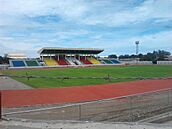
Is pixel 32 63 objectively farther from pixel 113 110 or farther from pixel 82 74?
pixel 113 110

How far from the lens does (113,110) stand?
14.4 meters

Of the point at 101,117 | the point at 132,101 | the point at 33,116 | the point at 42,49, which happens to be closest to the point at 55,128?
the point at 33,116

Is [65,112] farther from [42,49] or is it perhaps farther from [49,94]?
[42,49]

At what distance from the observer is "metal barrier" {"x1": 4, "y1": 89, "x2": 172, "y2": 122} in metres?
11.4

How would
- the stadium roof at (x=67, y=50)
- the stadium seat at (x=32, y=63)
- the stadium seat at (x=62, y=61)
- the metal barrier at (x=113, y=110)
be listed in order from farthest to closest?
1. the stadium roof at (x=67, y=50)
2. the stadium seat at (x=62, y=61)
3. the stadium seat at (x=32, y=63)
4. the metal barrier at (x=113, y=110)

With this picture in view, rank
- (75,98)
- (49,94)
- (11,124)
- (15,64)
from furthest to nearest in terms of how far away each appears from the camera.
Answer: (15,64)
(49,94)
(75,98)
(11,124)

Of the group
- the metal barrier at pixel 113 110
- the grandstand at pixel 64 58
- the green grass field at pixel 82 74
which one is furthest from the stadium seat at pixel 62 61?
the metal barrier at pixel 113 110

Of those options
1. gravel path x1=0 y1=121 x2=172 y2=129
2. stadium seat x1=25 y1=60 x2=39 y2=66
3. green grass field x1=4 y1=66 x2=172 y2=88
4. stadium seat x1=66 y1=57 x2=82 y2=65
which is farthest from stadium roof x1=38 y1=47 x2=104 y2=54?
gravel path x1=0 y1=121 x2=172 y2=129

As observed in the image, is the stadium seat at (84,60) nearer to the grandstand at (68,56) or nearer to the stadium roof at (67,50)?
the grandstand at (68,56)

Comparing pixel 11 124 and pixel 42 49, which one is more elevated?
pixel 42 49

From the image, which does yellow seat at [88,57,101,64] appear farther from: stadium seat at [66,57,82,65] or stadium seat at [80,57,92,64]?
stadium seat at [66,57,82,65]

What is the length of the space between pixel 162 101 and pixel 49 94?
33.4ft

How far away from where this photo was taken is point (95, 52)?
4072 inches

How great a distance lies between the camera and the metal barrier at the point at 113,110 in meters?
11.4
